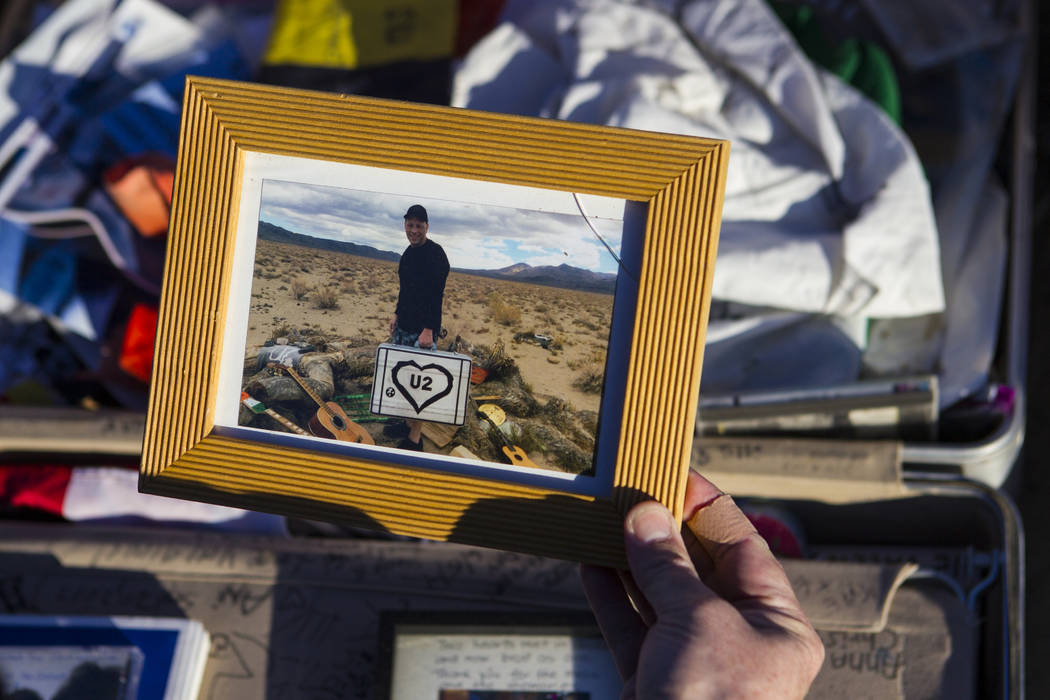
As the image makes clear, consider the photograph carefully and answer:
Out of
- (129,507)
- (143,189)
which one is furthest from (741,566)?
(143,189)

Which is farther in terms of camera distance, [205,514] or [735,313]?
[735,313]

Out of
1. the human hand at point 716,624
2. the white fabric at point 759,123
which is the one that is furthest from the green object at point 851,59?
the human hand at point 716,624

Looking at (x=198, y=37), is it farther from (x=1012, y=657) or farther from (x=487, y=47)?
(x=1012, y=657)

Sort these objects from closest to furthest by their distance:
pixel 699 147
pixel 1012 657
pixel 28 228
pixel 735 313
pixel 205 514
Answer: pixel 699 147, pixel 1012 657, pixel 205 514, pixel 735 313, pixel 28 228

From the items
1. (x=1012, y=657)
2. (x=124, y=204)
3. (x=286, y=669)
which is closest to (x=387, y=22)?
(x=124, y=204)

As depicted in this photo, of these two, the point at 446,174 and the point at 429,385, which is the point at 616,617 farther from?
the point at 446,174

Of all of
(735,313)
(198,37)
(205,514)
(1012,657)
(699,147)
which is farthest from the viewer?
(198,37)

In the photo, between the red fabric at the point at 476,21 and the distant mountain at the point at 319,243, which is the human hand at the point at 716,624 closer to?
the distant mountain at the point at 319,243
